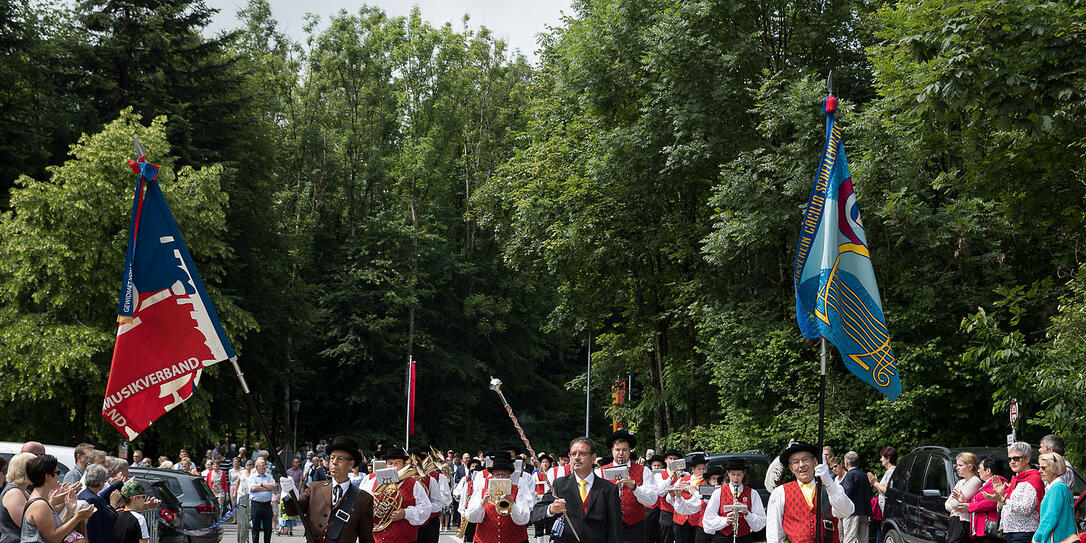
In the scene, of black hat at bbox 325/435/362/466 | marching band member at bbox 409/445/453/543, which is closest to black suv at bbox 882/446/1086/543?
marching band member at bbox 409/445/453/543

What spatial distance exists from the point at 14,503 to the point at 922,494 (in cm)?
1071

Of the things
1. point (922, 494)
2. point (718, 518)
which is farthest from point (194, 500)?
point (922, 494)

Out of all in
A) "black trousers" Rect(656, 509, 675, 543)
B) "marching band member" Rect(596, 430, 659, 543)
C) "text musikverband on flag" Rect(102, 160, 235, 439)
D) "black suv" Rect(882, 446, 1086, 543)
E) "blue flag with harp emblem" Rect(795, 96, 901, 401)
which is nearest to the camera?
"text musikverband on flag" Rect(102, 160, 235, 439)

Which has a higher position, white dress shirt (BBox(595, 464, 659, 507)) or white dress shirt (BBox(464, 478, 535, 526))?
white dress shirt (BBox(595, 464, 659, 507))

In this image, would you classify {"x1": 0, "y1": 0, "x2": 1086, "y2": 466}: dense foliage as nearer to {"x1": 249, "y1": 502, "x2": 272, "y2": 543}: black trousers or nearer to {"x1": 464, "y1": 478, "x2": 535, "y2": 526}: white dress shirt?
{"x1": 464, "y1": 478, "x2": 535, "y2": 526}: white dress shirt

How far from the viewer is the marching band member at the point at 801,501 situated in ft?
27.8

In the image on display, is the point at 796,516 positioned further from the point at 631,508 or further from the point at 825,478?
the point at 631,508

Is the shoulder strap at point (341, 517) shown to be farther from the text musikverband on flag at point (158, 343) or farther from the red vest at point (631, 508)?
the red vest at point (631, 508)

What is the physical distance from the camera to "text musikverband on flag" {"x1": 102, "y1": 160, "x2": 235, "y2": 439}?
893 centimetres

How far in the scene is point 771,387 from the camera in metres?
23.4

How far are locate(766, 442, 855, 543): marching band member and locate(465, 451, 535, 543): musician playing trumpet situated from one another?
2.57 m

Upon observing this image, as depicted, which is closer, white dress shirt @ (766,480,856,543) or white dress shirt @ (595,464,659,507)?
white dress shirt @ (766,480,856,543)

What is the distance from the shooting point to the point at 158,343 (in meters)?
9.00

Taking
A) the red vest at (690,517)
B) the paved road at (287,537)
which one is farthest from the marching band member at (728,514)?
the paved road at (287,537)
